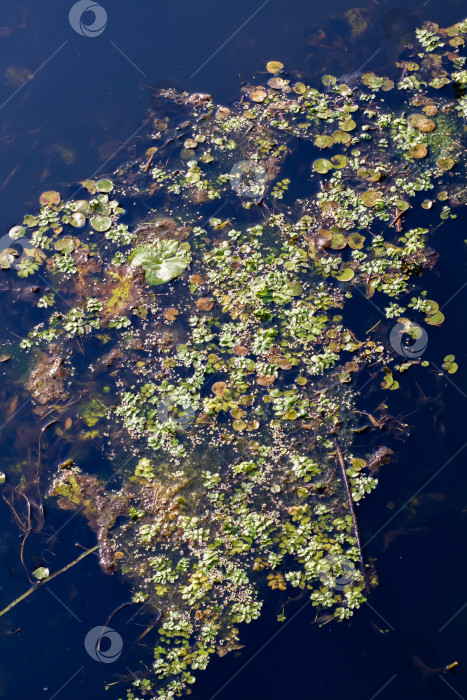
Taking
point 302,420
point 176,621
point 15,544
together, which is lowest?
point 176,621

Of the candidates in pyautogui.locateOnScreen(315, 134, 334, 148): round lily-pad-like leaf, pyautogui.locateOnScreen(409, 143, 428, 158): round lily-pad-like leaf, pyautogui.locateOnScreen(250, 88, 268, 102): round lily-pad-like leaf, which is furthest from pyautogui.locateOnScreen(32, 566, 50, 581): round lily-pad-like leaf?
pyautogui.locateOnScreen(409, 143, 428, 158): round lily-pad-like leaf

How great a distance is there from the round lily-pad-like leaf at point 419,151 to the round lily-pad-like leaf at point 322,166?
2.83 feet

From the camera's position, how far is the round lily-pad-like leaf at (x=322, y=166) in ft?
18.5

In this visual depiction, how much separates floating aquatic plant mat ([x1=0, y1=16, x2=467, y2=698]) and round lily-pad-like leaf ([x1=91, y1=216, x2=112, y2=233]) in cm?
3

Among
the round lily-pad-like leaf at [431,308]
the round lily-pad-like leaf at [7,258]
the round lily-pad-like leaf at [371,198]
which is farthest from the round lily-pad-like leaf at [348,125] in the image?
the round lily-pad-like leaf at [7,258]

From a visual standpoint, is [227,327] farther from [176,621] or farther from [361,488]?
[176,621]

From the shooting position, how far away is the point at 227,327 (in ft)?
16.9

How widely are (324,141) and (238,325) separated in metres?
2.28

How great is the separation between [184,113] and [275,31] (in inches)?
58.5

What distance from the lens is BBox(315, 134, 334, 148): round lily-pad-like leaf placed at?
5727 millimetres

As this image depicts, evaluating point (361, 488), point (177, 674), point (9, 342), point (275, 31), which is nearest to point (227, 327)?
point (361, 488)

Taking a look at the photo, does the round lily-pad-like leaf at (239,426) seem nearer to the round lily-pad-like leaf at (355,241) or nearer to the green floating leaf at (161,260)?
the green floating leaf at (161,260)

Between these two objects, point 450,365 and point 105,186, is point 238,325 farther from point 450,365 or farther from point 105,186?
point 105,186

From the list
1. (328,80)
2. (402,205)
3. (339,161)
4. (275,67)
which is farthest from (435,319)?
(275,67)
